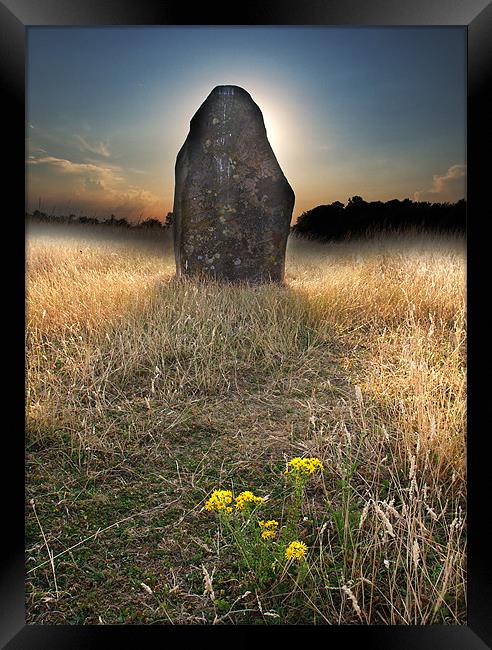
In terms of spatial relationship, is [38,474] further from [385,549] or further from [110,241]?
[110,241]

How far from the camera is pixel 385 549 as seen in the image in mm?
1820

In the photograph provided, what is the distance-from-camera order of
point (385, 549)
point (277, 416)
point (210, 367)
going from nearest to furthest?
point (385, 549) < point (277, 416) < point (210, 367)

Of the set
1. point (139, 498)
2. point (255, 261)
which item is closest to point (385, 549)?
point (139, 498)

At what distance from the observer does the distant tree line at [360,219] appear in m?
4.08

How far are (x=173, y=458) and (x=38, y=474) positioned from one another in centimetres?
54

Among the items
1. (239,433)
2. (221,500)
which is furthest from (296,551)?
(239,433)

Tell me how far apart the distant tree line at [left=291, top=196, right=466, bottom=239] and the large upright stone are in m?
0.32

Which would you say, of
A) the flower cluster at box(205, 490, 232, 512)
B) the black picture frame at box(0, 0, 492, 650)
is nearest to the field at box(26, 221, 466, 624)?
the black picture frame at box(0, 0, 492, 650)

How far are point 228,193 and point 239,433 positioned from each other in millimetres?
2624

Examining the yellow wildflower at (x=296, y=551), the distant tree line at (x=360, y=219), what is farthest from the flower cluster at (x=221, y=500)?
the distant tree line at (x=360, y=219)

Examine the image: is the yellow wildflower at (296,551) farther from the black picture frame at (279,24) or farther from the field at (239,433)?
the black picture frame at (279,24)

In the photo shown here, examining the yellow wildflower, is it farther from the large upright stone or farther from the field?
the large upright stone

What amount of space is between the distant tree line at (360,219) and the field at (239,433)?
134 mm

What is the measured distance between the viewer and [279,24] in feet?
5.56
